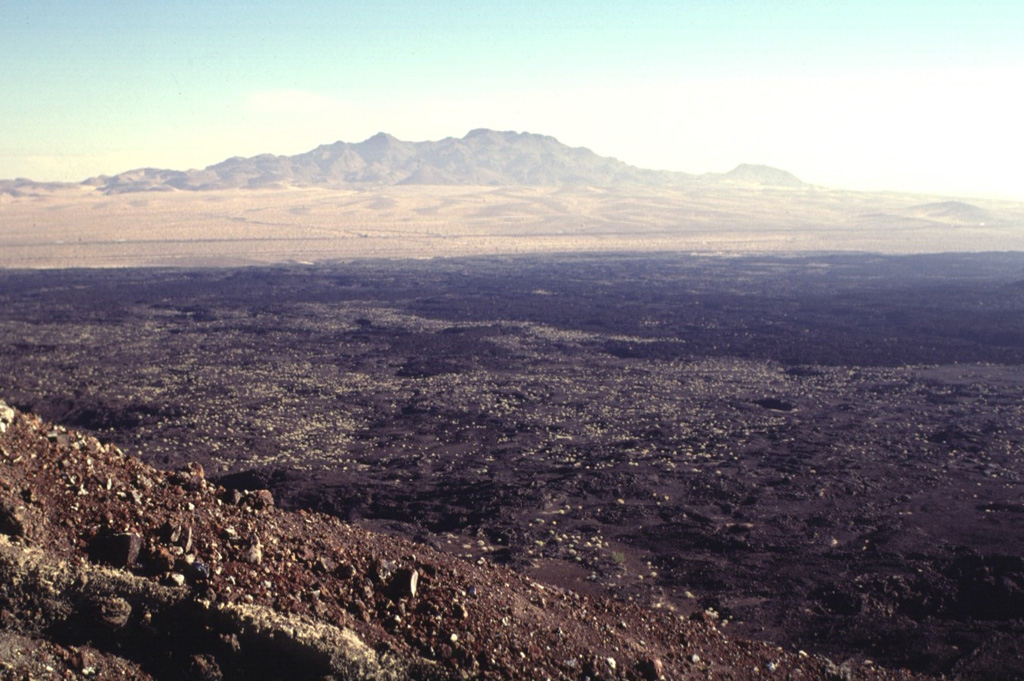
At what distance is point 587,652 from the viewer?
5.94 metres

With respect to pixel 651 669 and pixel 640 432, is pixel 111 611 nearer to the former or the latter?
pixel 651 669

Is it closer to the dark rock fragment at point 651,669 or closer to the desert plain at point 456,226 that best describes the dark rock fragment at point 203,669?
the dark rock fragment at point 651,669

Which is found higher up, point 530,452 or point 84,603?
point 84,603

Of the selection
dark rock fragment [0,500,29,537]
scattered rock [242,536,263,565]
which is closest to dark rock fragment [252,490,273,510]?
scattered rock [242,536,263,565]

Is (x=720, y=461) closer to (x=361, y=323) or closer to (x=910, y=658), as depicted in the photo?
(x=910, y=658)

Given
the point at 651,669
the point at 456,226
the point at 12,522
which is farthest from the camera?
the point at 456,226

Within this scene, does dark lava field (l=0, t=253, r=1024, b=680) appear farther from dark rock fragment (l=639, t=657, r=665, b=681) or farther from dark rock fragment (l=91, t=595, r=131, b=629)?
dark rock fragment (l=91, t=595, r=131, b=629)

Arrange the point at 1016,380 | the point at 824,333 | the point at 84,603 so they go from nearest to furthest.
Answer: the point at 84,603, the point at 1016,380, the point at 824,333

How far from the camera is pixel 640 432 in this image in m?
17.0

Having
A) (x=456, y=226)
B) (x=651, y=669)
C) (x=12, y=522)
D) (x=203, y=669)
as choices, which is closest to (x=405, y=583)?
(x=203, y=669)

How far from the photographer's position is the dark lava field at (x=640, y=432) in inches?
397

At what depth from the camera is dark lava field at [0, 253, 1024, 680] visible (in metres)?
10.1

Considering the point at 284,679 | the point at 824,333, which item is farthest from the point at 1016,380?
the point at 284,679

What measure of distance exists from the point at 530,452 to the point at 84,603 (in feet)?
36.0
